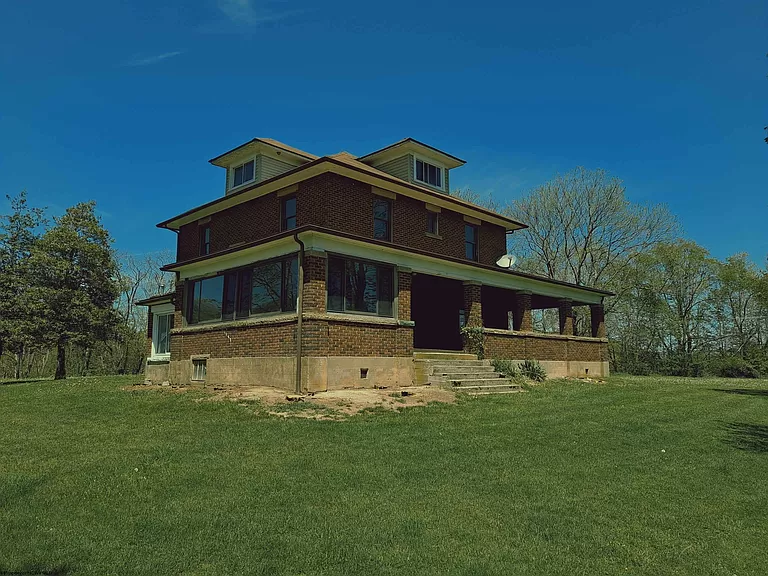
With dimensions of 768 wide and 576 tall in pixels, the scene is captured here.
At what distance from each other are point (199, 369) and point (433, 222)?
360 inches

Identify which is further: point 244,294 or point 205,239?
point 205,239

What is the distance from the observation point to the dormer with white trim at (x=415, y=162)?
2077 cm

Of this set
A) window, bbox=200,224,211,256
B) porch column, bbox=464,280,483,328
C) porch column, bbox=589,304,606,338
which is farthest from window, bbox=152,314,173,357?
porch column, bbox=589,304,606,338

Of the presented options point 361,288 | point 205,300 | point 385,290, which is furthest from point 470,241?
point 205,300

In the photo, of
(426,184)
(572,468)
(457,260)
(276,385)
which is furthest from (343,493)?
(426,184)

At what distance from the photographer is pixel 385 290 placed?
1677 cm

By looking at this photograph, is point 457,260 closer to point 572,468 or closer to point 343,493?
point 572,468

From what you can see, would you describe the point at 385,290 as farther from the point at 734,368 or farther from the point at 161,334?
the point at 734,368

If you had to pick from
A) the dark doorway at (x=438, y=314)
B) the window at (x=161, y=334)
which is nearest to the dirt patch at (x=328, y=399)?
the dark doorway at (x=438, y=314)

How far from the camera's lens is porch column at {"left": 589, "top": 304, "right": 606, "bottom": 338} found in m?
25.3

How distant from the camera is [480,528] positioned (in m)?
5.42

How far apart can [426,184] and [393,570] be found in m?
17.8

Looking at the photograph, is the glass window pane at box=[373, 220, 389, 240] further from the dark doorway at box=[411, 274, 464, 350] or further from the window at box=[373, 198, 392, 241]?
the dark doorway at box=[411, 274, 464, 350]

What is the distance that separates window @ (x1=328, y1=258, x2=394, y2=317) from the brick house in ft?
0.11
